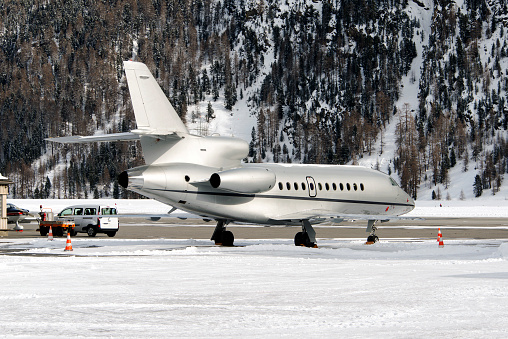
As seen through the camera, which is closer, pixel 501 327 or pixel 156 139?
pixel 501 327

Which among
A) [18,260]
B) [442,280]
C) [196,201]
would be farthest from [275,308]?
[196,201]

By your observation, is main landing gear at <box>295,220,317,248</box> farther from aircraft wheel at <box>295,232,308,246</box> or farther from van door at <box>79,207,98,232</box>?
van door at <box>79,207,98,232</box>

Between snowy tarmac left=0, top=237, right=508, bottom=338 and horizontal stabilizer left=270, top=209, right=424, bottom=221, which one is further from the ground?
horizontal stabilizer left=270, top=209, right=424, bottom=221

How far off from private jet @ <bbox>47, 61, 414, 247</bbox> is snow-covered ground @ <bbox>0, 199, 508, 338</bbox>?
315cm

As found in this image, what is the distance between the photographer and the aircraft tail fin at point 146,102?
80.4 feet

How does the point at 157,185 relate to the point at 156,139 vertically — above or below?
below

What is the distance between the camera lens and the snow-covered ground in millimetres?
10023

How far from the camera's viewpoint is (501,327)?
991 cm

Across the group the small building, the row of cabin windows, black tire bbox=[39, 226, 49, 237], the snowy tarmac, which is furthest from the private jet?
the small building

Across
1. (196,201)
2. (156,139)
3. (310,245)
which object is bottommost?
(310,245)

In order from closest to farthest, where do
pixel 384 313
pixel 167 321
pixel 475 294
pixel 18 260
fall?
pixel 167 321
pixel 384 313
pixel 475 294
pixel 18 260

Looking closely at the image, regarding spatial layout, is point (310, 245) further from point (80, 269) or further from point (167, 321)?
point (167, 321)

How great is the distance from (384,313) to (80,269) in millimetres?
9938

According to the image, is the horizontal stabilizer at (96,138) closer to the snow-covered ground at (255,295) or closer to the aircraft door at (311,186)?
the snow-covered ground at (255,295)
